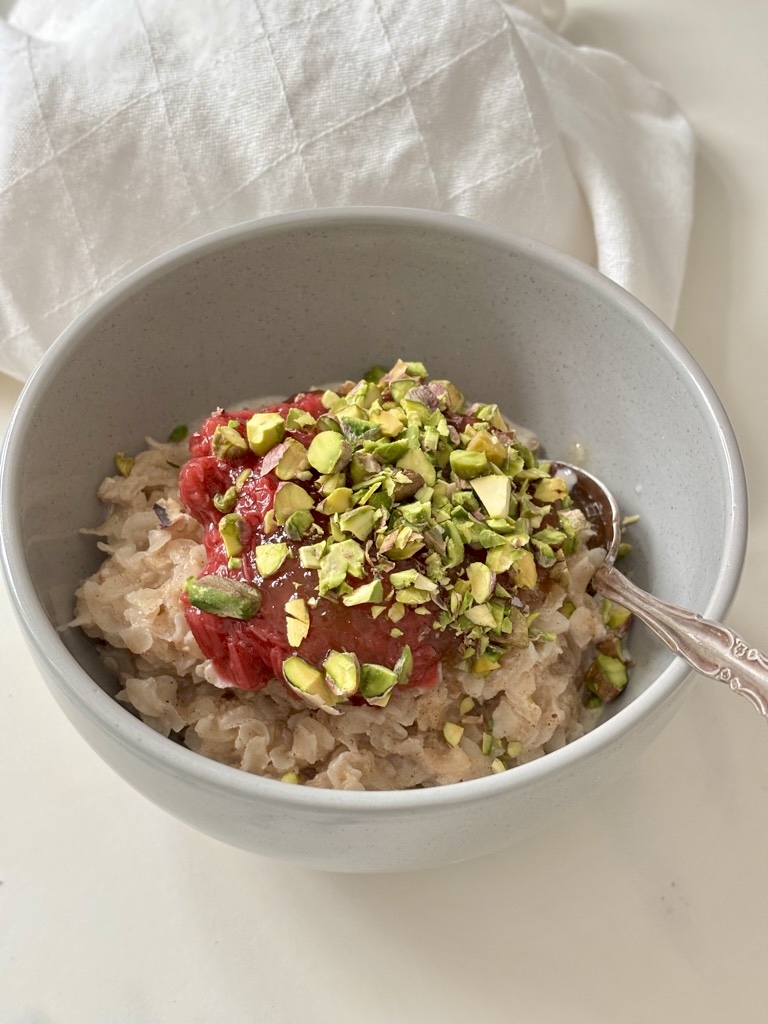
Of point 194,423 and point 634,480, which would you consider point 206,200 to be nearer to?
point 194,423

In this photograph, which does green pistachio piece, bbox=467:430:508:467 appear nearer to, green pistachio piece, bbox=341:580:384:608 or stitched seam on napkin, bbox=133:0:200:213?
green pistachio piece, bbox=341:580:384:608

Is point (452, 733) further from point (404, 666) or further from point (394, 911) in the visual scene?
point (394, 911)

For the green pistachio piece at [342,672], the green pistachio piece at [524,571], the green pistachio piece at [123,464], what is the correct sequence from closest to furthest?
the green pistachio piece at [342,672] < the green pistachio piece at [524,571] < the green pistachio piece at [123,464]

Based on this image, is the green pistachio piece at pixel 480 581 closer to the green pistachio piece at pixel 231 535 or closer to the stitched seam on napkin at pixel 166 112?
the green pistachio piece at pixel 231 535

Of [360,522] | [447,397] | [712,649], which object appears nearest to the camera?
[712,649]

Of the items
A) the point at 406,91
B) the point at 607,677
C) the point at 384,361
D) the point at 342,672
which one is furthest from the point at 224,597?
the point at 406,91

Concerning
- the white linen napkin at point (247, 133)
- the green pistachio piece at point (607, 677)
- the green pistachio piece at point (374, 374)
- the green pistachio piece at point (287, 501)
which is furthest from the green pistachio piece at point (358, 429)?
the white linen napkin at point (247, 133)

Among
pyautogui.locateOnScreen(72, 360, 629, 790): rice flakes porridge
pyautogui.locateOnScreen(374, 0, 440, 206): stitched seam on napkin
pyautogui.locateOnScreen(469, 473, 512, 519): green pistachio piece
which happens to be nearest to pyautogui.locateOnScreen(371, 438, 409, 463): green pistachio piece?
pyautogui.locateOnScreen(72, 360, 629, 790): rice flakes porridge

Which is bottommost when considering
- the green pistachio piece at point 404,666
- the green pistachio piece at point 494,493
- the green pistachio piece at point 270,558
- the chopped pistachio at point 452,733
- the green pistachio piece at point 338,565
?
the chopped pistachio at point 452,733
